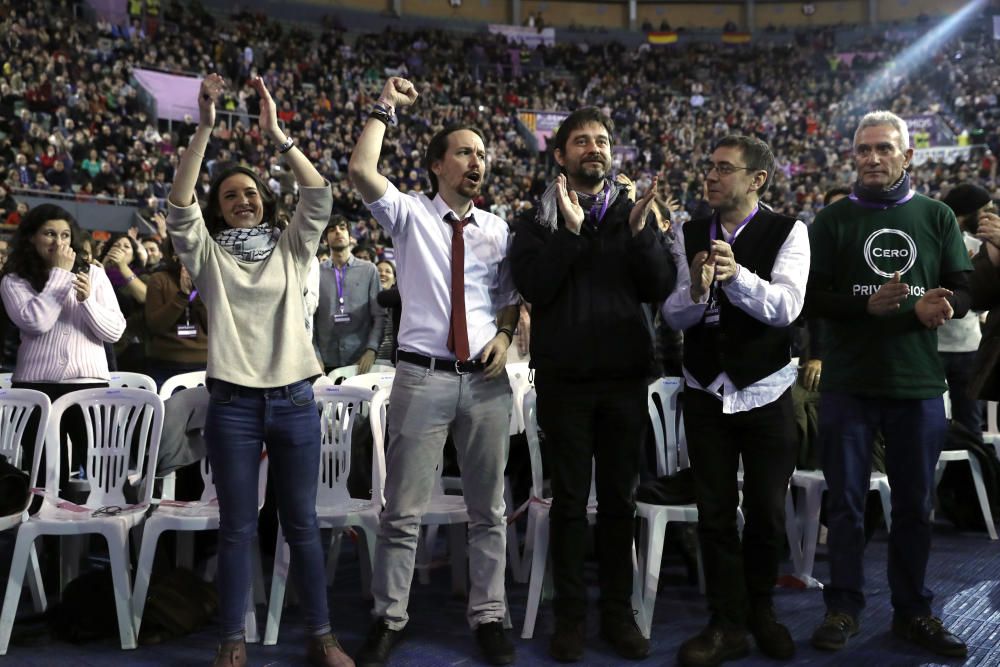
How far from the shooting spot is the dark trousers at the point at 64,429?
11.9ft

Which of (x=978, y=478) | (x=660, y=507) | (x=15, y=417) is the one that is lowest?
(x=978, y=478)

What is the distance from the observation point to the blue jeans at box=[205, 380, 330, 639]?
2.65 metres

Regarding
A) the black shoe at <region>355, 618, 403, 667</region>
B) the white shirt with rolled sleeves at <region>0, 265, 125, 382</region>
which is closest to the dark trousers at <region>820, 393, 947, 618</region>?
the black shoe at <region>355, 618, 403, 667</region>

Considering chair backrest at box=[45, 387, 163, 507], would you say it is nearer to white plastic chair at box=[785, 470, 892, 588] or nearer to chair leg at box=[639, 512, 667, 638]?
chair leg at box=[639, 512, 667, 638]

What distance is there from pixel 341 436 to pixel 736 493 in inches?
61.9

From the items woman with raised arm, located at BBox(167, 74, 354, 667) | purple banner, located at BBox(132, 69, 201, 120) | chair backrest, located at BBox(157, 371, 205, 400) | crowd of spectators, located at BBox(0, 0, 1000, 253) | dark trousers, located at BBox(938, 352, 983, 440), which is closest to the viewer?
woman with raised arm, located at BBox(167, 74, 354, 667)

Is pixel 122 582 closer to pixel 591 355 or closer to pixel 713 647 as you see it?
pixel 591 355

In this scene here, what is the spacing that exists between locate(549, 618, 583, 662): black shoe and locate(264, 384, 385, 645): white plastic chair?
76 centimetres

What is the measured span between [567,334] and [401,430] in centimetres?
63

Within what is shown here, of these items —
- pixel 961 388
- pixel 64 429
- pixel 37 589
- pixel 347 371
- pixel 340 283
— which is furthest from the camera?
pixel 340 283

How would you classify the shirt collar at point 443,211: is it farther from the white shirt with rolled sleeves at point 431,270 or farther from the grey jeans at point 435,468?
the grey jeans at point 435,468

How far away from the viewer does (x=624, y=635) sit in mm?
2898

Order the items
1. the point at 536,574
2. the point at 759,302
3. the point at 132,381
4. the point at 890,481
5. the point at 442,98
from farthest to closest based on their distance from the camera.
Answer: the point at 442,98
the point at 132,381
the point at 536,574
the point at 890,481
the point at 759,302

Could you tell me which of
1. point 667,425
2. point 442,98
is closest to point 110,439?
point 667,425
